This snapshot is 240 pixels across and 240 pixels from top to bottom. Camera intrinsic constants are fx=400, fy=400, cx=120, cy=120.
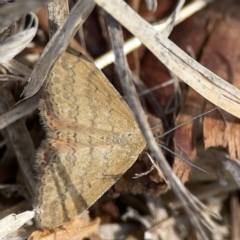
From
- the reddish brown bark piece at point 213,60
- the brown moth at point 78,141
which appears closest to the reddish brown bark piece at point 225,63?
the reddish brown bark piece at point 213,60

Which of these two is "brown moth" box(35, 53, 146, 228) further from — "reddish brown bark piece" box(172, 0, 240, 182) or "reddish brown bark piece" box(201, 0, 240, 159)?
"reddish brown bark piece" box(201, 0, 240, 159)

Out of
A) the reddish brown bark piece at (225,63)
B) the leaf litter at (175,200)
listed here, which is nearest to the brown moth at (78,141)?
the leaf litter at (175,200)

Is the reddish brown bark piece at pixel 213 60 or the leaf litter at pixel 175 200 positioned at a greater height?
the reddish brown bark piece at pixel 213 60

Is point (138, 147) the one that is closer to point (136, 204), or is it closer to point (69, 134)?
point (69, 134)

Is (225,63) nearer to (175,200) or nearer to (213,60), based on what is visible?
(213,60)

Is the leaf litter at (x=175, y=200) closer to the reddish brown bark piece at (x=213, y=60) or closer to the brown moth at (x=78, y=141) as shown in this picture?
the reddish brown bark piece at (x=213, y=60)

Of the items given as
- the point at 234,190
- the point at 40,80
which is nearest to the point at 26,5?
the point at 40,80

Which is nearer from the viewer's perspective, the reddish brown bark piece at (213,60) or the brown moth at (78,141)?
the brown moth at (78,141)

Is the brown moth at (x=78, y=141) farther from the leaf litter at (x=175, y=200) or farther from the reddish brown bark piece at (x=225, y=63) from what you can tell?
the reddish brown bark piece at (x=225, y=63)

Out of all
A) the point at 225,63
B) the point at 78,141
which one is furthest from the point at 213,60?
the point at 78,141
